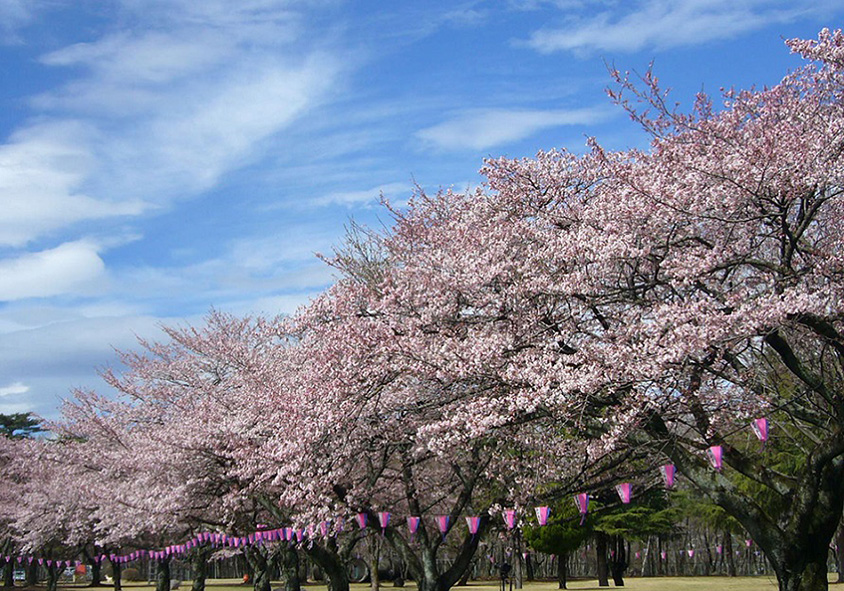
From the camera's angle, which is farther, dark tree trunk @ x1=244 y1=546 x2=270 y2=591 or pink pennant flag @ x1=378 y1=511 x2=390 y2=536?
dark tree trunk @ x1=244 y1=546 x2=270 y2=591


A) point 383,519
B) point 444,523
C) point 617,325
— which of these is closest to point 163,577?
point 383,519

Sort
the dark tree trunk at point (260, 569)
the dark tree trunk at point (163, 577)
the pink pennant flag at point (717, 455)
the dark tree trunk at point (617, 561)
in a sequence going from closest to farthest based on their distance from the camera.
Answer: the pink pennant flag at point (717, 455) < the dark tree trunk at point (260, 569) < the dark tree trunk at point (163, 577) < the dark tree trunk at point (617, 561)

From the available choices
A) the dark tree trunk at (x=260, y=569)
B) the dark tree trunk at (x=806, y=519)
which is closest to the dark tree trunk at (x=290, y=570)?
the dark tree trunk at (x=260, y=569)

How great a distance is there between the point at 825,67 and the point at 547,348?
5474 mm

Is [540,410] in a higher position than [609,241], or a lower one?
lower

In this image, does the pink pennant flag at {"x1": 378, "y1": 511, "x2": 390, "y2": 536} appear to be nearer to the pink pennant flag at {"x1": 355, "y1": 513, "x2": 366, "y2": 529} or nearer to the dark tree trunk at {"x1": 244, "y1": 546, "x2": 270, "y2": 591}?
the pink pennant flag at {"x1": 355, "y1": 513, "x2": 366, "y2": 529}

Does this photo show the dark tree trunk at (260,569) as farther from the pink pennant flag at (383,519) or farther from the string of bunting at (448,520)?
the pink pennant flag at (383,519)

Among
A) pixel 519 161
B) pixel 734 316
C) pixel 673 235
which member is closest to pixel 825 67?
pixel 673 235

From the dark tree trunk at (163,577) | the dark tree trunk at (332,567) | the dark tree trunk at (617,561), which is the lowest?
the dark tree trunk at (617,561)

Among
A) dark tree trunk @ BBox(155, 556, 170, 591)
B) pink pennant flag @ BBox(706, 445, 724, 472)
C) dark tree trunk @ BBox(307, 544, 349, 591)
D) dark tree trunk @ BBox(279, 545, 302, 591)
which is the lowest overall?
dark tree trunk @ BBox(155, 556, 170, 591)

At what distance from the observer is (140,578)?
77.6 metres

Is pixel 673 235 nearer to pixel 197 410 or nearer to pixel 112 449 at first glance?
pixel 197 410

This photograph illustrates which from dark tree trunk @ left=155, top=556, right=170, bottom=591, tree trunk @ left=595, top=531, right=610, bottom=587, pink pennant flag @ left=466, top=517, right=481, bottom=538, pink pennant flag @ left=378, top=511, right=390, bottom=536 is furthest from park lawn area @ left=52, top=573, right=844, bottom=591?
pink pennant flag @ left=378, top=511, right=390, bottom=536

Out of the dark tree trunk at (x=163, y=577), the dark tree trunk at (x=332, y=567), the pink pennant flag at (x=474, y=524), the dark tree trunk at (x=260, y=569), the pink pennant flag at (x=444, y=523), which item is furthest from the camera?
the dark tree trunk at (x=163, y=577)
